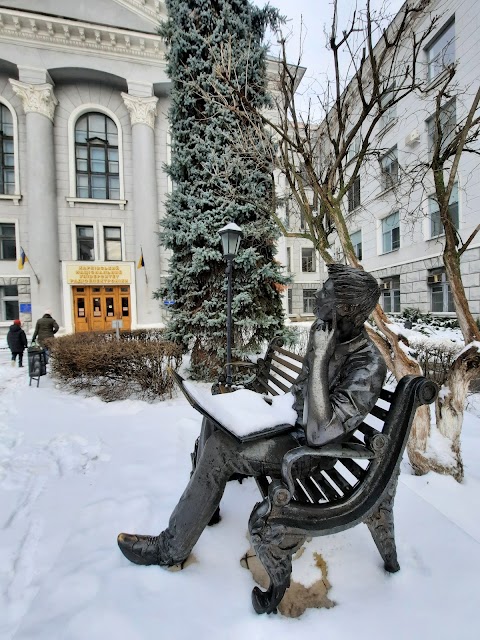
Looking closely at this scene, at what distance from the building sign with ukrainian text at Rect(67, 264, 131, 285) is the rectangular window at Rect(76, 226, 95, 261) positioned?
0.70 metres

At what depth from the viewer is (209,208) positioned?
6578 mm

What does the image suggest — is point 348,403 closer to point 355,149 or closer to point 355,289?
point 355,289

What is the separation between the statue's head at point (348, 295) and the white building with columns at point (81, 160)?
15038 millimetres

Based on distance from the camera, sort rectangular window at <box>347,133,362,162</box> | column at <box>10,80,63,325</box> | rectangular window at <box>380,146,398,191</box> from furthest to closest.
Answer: column at <box>10,80,63,325</box>
rectangular window at <box>347,133,362,162</box>
rectangular window at <box>380,146,398,191</box>

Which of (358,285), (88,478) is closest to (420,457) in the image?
(358,285)

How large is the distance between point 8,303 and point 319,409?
18887 millimetres

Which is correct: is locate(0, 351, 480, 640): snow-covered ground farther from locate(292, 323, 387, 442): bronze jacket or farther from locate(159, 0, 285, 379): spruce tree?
locate(159, 0, 285, 379): spruce tree

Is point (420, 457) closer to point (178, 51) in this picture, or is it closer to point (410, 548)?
point (410, 548)

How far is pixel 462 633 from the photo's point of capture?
134 centimetres

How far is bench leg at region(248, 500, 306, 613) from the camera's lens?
1.36m

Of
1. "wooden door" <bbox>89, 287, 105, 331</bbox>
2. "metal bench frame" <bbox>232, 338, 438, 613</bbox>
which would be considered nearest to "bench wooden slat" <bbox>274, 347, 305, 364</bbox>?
"metal bench frame" <bbox>232, 338, 438, 613</bbox>

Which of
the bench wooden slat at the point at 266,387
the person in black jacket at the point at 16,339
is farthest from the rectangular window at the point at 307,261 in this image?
the bench wooden slat at the point at 266,387

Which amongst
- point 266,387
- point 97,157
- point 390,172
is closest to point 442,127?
point 390,172

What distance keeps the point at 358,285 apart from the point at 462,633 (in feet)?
5.25
